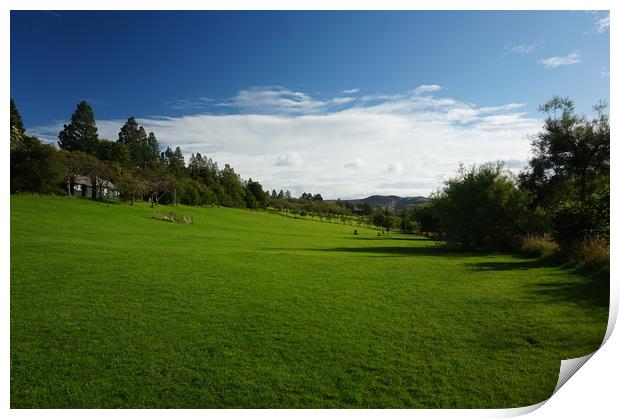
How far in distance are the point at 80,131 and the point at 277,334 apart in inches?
165

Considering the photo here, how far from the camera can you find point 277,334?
4.63 m

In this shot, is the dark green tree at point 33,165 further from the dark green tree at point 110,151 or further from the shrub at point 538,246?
the shrub at point 538,246

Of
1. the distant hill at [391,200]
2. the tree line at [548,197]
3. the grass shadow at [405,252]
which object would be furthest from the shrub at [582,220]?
the grass shadow at [405,252]

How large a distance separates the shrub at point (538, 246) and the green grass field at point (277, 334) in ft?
10.6

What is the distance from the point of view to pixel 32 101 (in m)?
5.00

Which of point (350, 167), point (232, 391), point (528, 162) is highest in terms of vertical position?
point (528, 162)

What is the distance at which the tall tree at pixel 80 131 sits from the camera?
5370mm

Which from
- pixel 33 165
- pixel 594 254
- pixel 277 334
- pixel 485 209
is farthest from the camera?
pixel 485 209

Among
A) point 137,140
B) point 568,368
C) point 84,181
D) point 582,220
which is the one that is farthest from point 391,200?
point 84,181

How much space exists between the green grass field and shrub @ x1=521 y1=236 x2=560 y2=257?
127 inches

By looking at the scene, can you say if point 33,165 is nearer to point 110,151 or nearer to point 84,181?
point 110,151

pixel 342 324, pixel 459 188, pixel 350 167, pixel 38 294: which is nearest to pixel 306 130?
pixel 350 167

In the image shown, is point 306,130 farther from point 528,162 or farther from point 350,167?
point 528,162

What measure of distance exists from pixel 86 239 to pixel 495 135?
12.0 metres
